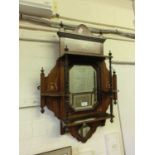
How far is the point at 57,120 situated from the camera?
1.67 m

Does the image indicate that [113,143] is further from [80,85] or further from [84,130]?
[80,85]

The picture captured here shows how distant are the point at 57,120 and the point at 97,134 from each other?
447mm

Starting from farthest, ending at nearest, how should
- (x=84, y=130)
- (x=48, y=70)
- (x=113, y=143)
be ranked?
1. (x=113, y=143)
2. (x=84, y=130)
3. (x=48, y=70)

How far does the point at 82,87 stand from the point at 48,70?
323mm

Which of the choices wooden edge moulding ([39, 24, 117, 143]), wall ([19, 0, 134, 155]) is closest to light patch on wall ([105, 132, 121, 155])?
wall ([19, 0, 134, 155])

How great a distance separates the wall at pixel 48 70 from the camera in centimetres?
156

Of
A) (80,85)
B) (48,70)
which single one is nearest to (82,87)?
(80,85)

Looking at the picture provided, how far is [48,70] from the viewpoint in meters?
1.65

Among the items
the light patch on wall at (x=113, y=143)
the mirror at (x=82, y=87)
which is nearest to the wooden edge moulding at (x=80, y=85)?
the mirror at (x=82, y=87)

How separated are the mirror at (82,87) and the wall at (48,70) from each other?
0.20 m

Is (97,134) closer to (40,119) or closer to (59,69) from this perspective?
(40,119)

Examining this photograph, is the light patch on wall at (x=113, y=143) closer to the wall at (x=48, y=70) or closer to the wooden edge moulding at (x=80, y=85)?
the wall at (x=48, y=70)

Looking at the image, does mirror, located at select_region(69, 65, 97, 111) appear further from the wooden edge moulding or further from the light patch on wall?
the light patch on wall
